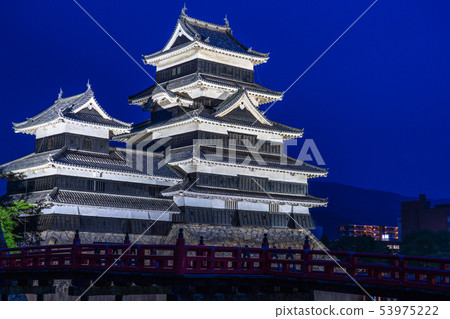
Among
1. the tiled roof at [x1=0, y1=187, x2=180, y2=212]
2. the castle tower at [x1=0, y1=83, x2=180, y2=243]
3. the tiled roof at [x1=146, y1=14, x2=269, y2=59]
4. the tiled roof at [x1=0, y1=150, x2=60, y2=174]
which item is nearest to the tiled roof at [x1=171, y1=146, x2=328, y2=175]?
the castle tower at [x1=0, y1=83, x2=180, y2=243]

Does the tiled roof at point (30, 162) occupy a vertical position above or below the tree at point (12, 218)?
above

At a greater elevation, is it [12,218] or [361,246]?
[12,218]

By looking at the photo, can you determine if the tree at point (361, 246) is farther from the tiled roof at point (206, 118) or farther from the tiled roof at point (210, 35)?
the tiled roof at point (210, 35)

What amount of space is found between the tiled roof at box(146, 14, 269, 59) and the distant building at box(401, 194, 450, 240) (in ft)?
153

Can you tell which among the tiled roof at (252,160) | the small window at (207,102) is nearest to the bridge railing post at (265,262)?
the tiled roof at (252,160)

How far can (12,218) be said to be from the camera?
49031 millimetres

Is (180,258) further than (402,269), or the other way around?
(180,258)

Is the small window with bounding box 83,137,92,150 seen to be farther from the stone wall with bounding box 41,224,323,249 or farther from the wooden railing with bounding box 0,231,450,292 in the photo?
the wooden railing with bounding box 0,231,450,292

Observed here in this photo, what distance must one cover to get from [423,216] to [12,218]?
235ft

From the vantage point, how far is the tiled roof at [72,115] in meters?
51.8

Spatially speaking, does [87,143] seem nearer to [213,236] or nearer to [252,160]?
[213,236]

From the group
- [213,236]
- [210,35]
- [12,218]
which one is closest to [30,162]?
[12,218]

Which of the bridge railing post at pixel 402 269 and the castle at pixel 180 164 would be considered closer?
the bridge railing post at pixel 402 269

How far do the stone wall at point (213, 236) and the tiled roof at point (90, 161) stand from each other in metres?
5.14
